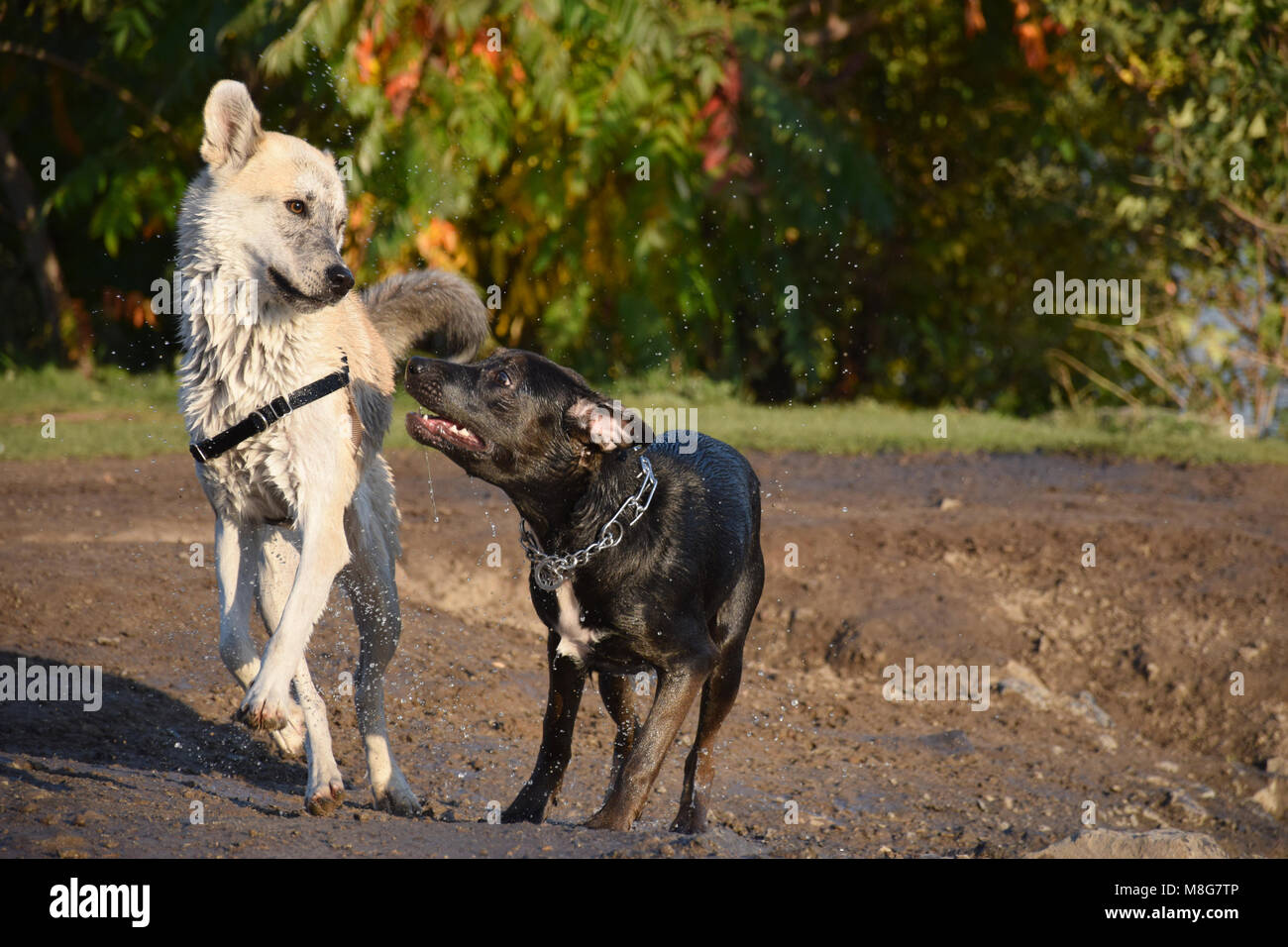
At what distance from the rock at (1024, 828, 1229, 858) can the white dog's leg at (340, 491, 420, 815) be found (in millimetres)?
2272

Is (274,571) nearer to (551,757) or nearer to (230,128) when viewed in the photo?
(551,757)

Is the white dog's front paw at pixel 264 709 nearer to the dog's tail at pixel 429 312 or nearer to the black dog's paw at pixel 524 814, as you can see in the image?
the black dog's paw at pixel 524 814

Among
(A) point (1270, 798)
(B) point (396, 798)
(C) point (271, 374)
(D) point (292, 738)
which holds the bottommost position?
(A) point (1270, 798)

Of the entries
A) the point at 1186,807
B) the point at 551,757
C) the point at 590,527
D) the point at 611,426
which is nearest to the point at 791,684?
the point at 1186,807

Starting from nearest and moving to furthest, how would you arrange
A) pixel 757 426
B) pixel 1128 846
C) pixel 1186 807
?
pixel 1128 846, pixel 1186 807, pixel 757 426

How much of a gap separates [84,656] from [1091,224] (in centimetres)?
1236

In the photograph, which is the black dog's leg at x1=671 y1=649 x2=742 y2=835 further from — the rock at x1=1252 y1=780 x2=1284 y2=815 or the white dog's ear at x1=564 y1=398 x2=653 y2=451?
the rock at x1=1252 y1=780 x2=1284 y2=815

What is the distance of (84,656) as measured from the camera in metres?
6.31

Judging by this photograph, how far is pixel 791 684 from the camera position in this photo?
7402 millimetres

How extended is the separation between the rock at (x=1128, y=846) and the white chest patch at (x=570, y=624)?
1.74 m

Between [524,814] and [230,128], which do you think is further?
[524,814]

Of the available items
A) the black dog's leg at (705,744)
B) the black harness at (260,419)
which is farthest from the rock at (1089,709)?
the black harness at (260,419)

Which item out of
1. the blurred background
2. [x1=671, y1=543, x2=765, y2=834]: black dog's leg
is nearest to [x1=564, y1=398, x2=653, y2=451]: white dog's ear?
[x1=671, y1=543, x2=765, y2=834]: black dog's leg

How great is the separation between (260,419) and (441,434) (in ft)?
1.89
